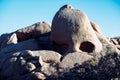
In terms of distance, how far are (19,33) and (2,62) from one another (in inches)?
197

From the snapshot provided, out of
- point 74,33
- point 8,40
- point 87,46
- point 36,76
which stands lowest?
point 36,76

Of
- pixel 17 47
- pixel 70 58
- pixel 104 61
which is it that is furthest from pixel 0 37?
pixel 104 61

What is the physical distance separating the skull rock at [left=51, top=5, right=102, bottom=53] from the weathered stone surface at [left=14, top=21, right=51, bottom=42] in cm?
265

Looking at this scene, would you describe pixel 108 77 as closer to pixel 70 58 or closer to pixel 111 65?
pixel 111 65

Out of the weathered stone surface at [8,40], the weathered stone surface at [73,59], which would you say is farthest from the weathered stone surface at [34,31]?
the weathered stone surface at [73,59]

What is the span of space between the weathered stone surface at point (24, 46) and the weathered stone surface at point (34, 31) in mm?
1261

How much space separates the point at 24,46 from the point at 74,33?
3466mm

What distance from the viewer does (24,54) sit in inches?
913

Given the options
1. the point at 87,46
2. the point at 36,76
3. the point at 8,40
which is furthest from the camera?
the point at 8,40

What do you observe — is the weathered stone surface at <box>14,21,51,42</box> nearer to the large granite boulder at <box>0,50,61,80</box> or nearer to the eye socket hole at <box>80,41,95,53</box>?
the eye socket hole at <box>80,41,95,53</box>

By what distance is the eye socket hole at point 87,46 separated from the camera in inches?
974

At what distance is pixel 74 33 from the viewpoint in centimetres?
2470

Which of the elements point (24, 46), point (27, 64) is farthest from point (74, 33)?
point (27, 64)

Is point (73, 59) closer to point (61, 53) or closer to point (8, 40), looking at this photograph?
point (61, 53)
